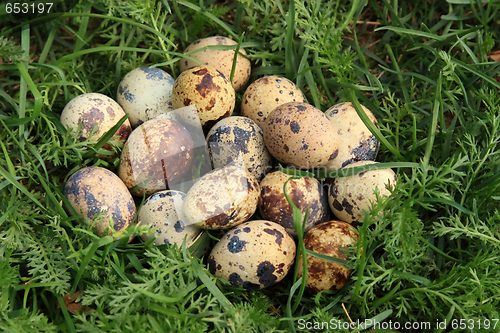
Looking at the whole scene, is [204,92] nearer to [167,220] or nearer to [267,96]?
[267,96]

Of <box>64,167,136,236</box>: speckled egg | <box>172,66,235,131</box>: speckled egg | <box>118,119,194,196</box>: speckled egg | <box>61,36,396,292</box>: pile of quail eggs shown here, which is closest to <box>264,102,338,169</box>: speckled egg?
<box>61,36,396,292</box>: pile of quail eggs

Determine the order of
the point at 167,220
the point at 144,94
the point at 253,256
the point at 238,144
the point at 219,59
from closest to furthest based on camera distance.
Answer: the point at 253,256 < the point at 167,220 < the point at 238,144 < the point at 144,94 < the point at 219,59

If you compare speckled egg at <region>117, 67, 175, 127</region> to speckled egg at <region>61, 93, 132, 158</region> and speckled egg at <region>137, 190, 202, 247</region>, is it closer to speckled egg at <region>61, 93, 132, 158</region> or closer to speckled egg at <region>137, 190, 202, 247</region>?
speckled egg at <region>61, 93, 132, 158</region>

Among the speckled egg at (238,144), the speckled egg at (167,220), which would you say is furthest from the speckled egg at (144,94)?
the speckled egg at (167,220)

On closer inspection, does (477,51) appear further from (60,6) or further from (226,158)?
(60,6)

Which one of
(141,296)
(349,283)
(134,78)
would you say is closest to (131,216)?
(141,296)

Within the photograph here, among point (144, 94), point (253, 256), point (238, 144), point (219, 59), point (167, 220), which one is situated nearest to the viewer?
point (253, 256)

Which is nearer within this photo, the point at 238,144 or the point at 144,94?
the point at 238,144

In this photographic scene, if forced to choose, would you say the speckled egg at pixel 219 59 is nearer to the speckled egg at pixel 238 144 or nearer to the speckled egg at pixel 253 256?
the speckled egg at pixel 238 144

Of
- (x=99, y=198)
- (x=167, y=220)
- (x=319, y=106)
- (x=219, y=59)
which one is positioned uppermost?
(x=219, y=59)

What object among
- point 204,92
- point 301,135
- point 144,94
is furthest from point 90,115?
point 301,135
